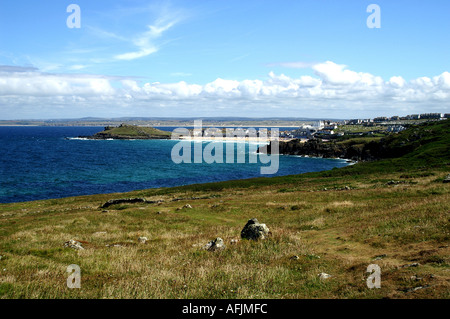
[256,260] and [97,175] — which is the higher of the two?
[256,260]

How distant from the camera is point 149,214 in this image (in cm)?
3788

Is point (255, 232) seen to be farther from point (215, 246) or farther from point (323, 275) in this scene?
point (323, 275)

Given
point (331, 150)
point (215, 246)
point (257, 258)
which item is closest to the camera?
point (257, 258)

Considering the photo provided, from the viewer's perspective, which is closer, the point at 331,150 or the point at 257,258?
the point at 257,258

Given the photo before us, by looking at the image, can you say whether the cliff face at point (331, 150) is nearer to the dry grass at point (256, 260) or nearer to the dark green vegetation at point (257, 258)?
the dark green vegetation at point (257, 258)

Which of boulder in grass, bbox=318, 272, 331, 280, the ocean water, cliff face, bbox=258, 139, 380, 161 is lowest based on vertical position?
the ocean water

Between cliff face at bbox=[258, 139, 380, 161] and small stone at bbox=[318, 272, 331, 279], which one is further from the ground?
small stone at bbox=[318, 272, 331, 279]

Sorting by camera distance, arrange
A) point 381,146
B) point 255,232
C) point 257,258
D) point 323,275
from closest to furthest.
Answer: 1. point 323,275
2. point 257,258
3. point 255,232
4. point 381,146

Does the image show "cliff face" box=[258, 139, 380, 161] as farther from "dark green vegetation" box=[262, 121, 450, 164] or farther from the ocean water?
the ocean water

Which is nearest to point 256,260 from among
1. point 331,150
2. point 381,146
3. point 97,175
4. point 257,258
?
point 257,258

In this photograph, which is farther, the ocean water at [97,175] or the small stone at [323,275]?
the ocean water at [97,175]

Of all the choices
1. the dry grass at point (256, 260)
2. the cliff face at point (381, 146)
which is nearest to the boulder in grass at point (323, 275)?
the dry grass at point (256, 260)

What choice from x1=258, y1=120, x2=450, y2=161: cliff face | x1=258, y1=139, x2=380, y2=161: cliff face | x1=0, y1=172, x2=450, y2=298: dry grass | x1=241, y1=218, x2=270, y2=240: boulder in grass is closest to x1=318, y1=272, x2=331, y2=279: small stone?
x1=0, y1=172, x2=450, y2=298: dry grass

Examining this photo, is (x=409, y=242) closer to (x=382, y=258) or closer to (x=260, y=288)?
(x=382, y=258)
